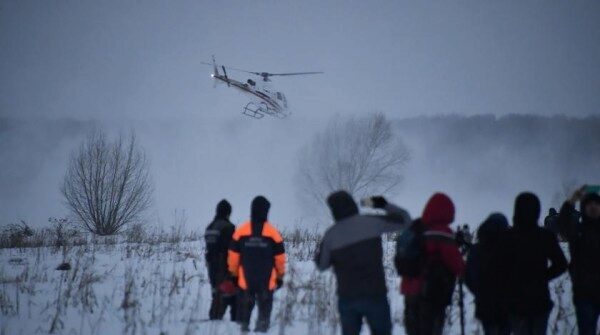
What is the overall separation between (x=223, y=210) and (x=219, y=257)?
34.4 inches

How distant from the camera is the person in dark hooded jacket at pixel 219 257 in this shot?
777 centimetres

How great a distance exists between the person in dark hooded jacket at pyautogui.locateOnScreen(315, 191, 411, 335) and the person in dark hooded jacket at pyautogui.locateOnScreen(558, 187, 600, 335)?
8.21ft

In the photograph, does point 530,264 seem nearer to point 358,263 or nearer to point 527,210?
point 527,210

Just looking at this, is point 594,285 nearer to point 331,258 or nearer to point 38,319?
point 331,258

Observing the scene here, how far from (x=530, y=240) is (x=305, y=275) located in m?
6.47

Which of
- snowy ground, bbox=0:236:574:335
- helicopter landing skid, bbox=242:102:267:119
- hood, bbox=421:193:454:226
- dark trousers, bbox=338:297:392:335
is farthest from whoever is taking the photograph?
helicopter landing skid, bbox=242:102:267:119

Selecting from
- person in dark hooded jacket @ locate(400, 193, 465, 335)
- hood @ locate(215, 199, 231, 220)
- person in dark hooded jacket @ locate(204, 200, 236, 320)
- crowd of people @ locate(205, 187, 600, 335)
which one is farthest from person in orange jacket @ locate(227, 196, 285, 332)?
person in dark hooded jacket @ locate(400, 193, 465, 335)

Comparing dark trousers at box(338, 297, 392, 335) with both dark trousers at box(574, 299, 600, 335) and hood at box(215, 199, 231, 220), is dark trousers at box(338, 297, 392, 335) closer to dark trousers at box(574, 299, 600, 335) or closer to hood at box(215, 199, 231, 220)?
dark trousers at box(574, 299, 600, 335)

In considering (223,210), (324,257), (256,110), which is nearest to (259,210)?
(223,210)

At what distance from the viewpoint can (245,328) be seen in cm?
693

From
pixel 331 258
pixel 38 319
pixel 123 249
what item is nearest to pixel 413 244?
pixel 331 258

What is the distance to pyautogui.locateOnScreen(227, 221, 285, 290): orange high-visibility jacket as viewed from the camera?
698 centimetres

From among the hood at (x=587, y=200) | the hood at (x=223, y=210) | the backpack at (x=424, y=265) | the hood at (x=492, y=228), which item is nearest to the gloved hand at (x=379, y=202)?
the backpack at (x=424, y=265)

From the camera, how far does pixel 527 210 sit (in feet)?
17.0
